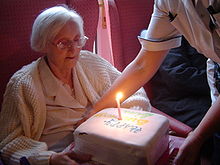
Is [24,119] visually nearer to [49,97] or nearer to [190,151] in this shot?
[49,97]

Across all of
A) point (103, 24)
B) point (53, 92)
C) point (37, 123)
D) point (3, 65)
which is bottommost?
point (37, 123)

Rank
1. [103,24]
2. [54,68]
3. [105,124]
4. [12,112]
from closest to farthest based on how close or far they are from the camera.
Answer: [105,124], [12,112], [54,68], [103,24]

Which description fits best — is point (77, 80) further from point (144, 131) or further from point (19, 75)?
point (144, 131)

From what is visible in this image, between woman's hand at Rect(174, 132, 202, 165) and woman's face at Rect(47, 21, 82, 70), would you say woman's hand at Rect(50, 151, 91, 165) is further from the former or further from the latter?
woman's face at Rect(47, 21, 82, 70)

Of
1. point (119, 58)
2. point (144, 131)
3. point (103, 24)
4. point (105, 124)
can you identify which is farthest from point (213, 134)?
point (103, 24)

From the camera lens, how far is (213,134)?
882mm

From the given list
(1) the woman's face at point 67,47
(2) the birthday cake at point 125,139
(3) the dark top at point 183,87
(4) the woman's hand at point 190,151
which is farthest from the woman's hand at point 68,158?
(3) the dark top at point 183,87

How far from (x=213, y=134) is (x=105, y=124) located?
0.38 metres

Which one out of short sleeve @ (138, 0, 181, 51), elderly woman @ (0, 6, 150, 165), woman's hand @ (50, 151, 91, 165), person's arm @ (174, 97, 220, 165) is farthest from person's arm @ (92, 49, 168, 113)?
person's arm @ (174, 97, 220, 165)

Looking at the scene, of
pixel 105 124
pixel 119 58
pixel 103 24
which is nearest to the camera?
pixel 105 124

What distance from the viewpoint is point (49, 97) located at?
136 cm

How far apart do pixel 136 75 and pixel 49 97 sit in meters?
0.45

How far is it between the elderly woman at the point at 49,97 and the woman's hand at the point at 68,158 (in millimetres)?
30

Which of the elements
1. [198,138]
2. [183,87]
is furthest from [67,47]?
[183,87]
